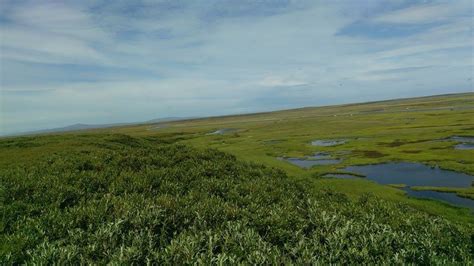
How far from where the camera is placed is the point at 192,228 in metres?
13.8

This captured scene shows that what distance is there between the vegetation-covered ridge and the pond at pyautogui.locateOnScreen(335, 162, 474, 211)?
68.0ft

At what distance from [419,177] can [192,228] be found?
4044cm

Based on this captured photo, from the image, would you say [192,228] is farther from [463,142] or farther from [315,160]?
[463,142]

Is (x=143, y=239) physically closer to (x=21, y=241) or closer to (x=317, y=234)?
(x=21, y=241)

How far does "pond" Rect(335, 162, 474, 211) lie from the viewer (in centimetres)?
3522

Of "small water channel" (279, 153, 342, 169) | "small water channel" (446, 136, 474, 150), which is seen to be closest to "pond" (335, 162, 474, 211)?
"small water channel" (279, 153, 342, 169)

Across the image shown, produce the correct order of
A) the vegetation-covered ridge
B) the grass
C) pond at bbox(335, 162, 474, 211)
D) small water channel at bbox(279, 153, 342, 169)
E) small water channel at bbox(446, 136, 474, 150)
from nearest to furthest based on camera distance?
the vegetation-covered ridge, the grass, pond at bbox(335, 162, 474, 211), small water channel at bbox(279, 153, 342, 169), small water channel at bbox(446, 136, 474, 150)

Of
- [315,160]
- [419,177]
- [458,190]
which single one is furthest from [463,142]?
[458,190]

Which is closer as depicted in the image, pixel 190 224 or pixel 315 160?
pixel 190 224

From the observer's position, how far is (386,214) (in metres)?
18.3

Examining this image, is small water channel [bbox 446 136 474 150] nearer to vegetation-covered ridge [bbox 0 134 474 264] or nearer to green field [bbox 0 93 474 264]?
green field [bbox 0 93 474 264]

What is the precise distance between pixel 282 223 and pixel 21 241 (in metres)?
10.2

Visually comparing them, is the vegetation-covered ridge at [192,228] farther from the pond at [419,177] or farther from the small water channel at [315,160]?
the small water channel at [315,160]

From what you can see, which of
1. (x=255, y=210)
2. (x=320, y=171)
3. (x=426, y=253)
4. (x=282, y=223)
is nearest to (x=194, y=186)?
(x=255, y=210)
